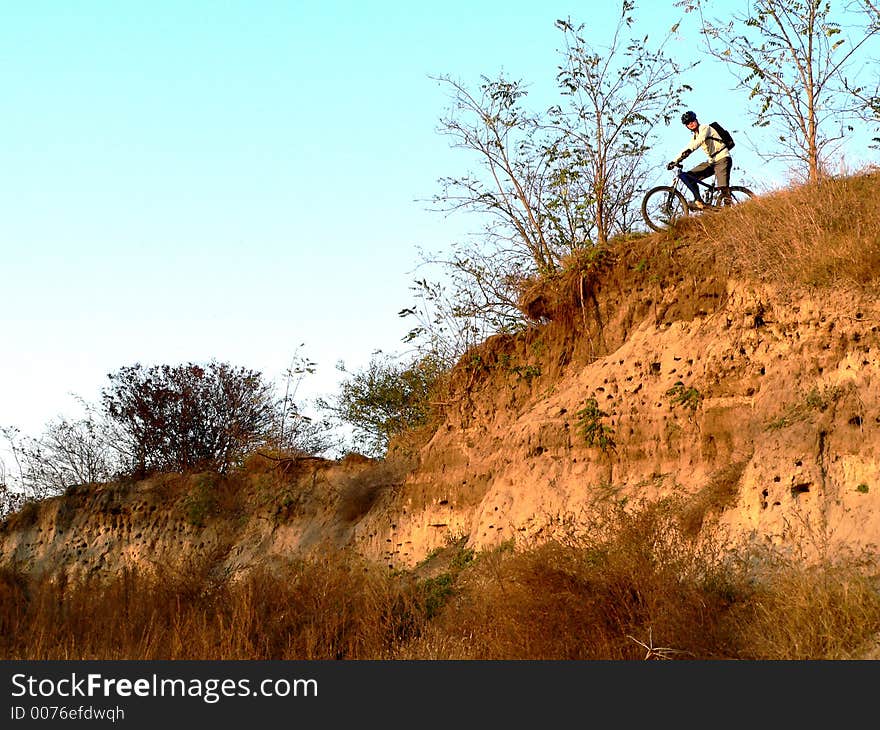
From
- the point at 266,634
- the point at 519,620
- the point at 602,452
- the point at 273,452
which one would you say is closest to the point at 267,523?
the point at 273,452

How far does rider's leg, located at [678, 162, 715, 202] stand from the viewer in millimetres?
17453

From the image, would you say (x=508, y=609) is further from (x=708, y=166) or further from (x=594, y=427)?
(x=708, y=166)

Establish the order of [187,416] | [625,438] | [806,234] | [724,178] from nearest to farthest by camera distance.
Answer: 1. [806,234]
2. [625,438]
3. [724,178]
4. [187,416]

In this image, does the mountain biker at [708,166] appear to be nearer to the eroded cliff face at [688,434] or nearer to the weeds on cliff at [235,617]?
the eroded cliff face at [688,434]

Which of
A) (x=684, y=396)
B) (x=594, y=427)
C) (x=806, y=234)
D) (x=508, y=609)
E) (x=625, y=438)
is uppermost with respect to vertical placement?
(x=806, y=234)

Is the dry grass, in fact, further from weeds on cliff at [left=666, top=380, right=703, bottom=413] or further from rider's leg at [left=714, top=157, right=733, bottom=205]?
rider's leg at [left=714, top=157, right=733, bottom=205]

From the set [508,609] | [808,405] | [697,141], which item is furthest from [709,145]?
[508,609]

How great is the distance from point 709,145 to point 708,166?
0.36m

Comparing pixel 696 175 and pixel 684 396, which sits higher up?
pixel 696 175

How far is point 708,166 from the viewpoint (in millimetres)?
17531

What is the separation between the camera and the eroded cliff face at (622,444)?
12.8m

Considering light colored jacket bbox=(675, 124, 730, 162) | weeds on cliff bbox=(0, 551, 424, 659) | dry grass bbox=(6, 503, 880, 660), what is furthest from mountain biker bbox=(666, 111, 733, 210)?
weeds on cliff bbox=(0, 551, 424, 659)

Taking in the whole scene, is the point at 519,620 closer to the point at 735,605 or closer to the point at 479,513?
the point at 735,605

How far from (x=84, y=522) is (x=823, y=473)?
17816 mm
